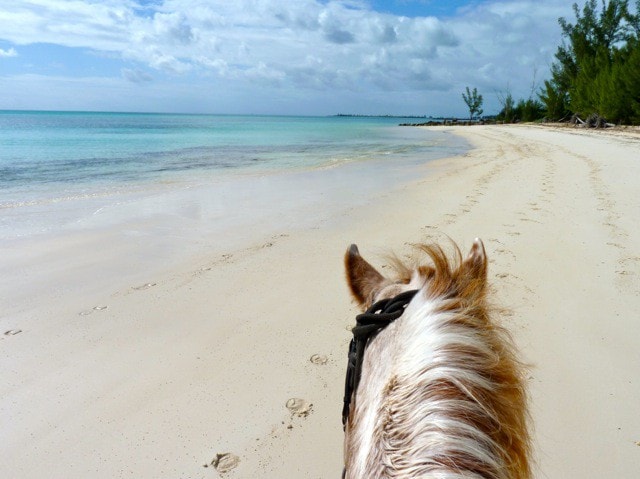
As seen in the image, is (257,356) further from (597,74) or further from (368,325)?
(597,74)

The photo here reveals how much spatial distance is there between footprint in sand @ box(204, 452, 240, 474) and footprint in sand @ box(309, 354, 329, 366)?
3.31 feet

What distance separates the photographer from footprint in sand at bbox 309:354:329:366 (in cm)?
325

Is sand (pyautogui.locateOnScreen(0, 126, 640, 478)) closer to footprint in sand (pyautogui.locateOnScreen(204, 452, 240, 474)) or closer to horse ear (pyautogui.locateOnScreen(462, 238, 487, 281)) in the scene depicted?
footprint in sand (pyautogui.locateOnScreen(204, 452, 240, 474))

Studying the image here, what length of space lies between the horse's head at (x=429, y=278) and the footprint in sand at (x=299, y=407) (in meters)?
1.40

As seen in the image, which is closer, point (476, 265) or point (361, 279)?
point (476, 265)

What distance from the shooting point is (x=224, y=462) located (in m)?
2.38

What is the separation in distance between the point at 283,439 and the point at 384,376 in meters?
1.71

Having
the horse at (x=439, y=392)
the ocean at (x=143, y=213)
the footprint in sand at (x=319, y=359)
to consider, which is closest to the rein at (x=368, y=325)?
the horse at (x=439, y=392)

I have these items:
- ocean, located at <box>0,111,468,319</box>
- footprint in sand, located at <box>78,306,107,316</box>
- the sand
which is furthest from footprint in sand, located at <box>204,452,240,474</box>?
ocean, located at <box>0,111,468,319</box>

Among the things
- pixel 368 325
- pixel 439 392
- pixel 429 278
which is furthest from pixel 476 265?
pixel 439 392

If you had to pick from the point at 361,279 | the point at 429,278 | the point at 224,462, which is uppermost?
the point at 429,278

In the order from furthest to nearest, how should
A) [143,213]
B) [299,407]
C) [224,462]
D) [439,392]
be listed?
1. [143,213]
2. [299,407]
3. [224,462]
4. [439,392]

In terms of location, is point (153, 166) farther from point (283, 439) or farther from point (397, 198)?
point (283, 439)

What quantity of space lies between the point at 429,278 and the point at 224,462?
1832mm
